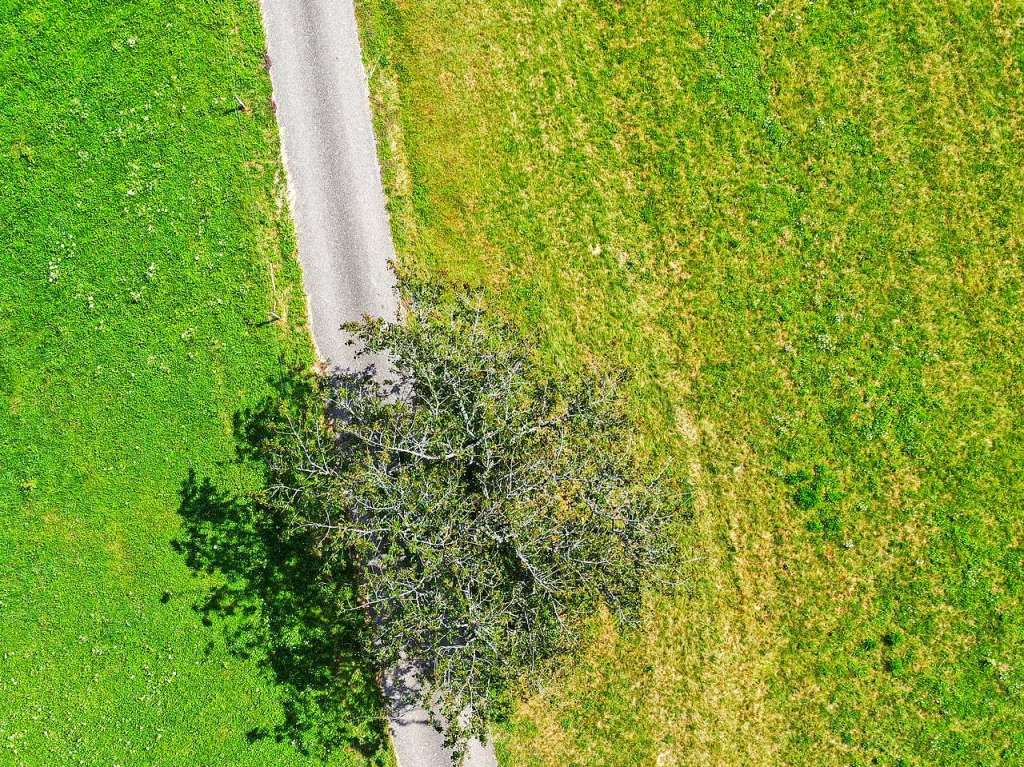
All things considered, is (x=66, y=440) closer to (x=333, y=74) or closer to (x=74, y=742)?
(x=74, y=742)

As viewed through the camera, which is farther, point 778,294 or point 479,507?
point 778,294

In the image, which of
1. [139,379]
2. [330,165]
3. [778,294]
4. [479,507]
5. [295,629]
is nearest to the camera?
[479,507]

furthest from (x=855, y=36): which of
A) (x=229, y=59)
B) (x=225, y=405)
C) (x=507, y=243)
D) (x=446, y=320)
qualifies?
(x=225, y=405)

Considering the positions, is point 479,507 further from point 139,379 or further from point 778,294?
point 778,294

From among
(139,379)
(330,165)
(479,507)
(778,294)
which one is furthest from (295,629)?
(778,294)

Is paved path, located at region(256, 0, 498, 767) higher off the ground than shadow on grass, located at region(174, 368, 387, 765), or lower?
higher

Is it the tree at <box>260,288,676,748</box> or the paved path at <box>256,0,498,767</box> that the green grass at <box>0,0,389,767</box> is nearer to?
the paved path at <box>256,0,498,767</box>

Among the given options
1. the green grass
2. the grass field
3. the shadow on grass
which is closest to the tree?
the shadow on grass
